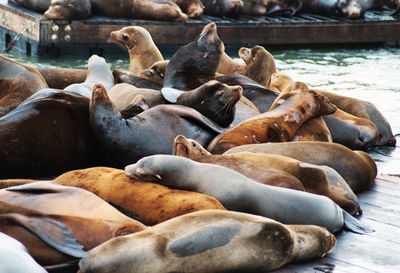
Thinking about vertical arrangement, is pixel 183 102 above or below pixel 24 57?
above

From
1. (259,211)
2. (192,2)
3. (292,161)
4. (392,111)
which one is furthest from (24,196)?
(192,2)

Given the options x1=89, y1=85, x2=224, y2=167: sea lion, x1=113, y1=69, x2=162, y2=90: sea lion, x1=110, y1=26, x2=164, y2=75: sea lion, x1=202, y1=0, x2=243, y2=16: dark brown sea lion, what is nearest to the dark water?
x1=202, y1=0, x2=243, y2=16: dark brown sea lion

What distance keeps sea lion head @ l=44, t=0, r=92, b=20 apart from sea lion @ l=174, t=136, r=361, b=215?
8424 millimetres

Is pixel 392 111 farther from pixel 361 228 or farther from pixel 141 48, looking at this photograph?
pixel 361 228

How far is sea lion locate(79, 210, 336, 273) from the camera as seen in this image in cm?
272

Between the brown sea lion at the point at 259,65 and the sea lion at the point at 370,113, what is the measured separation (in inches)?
46.6

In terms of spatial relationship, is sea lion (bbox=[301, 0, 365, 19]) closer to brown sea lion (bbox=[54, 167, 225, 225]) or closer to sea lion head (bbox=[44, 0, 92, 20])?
sea lion head (bbox=[44, 0, 92, 20])

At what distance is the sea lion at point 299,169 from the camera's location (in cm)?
396

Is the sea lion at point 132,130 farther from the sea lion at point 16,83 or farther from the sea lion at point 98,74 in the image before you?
the sea lion at point 98,74

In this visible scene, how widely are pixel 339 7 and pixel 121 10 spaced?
5155mm

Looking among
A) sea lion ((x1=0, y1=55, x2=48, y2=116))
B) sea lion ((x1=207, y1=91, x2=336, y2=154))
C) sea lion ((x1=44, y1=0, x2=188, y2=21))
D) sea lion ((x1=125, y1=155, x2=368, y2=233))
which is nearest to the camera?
sea lion ((x1=125, y1=155, x2=368, y2=233))

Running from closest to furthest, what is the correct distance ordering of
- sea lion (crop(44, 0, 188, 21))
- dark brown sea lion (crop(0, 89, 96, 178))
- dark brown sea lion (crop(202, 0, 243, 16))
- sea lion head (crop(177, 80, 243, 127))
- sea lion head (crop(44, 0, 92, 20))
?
dark brown sea lion (crop(0, 89, 96, 178)), sea lion head (crop(177, 80, 243, 127)), sea lion head (crop(44, 0, 92, 20)), sea lion (crop(44, 0, 188, 21)), dark brown sea lion (crop(202, 0, 243, 16))

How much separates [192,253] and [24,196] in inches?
35.5

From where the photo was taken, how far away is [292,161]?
4137 mm
